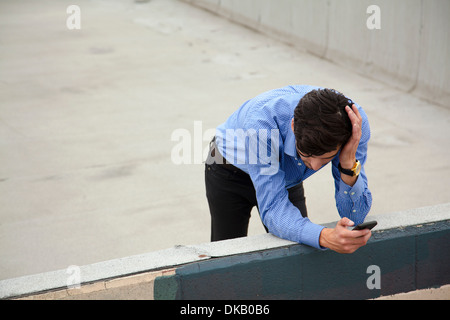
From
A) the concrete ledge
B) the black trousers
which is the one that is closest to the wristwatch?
the concrete ledge

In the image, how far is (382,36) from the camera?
8.48m

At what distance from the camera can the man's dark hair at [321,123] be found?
8.36ft

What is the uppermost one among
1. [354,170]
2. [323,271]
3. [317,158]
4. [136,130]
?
[317,158]

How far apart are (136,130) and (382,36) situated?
3.57 meters

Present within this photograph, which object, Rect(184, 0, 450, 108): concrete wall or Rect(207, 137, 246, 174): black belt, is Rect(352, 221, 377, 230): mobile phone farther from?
Rect(184, 0, 450, 108): concrete wall

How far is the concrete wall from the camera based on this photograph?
7684 mm

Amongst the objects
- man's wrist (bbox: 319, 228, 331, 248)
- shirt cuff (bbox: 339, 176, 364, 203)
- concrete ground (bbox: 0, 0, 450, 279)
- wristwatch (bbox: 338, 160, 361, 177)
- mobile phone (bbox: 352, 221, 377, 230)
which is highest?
wristwatch (bbox: 338, 160, 361, 177)

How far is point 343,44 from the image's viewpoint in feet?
30.5

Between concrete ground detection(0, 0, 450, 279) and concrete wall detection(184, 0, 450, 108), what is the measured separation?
209 mm

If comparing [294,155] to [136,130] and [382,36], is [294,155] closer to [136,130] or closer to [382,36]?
[136,130]

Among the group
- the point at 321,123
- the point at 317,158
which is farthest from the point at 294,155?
the point at 321,123

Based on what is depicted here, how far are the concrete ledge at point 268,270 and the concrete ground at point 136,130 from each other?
2047 millimetres

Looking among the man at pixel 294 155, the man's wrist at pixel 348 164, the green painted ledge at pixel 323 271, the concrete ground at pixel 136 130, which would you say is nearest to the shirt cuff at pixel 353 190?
the man at pixel 294 155

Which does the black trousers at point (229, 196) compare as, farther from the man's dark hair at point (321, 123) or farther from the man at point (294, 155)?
the man's dark hair at point (321, 123)
